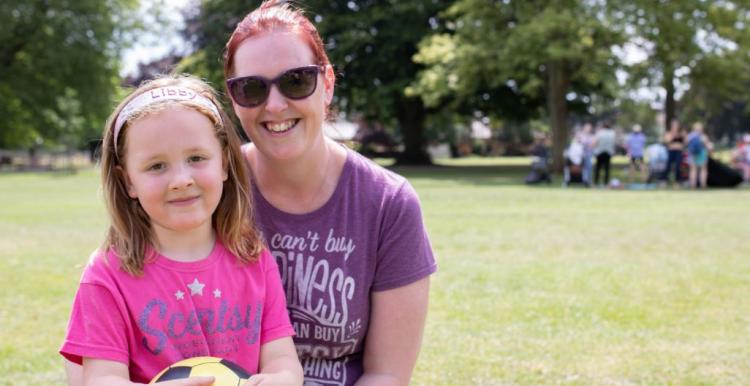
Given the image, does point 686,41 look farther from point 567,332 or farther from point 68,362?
point 68,362

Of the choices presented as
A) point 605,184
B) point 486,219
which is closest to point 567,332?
point 486,219

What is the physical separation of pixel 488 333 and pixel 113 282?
4.22 m

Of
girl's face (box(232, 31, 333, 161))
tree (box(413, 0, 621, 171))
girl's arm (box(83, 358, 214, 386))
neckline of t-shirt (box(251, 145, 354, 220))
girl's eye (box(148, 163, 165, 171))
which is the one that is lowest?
girl's arm (box(83, 358, 214, 386))

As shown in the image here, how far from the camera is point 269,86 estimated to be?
9.00ft

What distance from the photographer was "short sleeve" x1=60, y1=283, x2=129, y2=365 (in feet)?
7.61

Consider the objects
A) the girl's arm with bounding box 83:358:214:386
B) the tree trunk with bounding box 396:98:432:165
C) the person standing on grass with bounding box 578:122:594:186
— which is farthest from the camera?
the tree trunk with bounding box 396:98:432:165

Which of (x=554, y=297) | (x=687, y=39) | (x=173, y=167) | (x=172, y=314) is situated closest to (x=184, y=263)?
(x=172, y=314)

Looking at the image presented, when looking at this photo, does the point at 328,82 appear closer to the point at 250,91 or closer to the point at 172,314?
the point at 250,91

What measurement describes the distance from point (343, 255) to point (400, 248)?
0.69 ft

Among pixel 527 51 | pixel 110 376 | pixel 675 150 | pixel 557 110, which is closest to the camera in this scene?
pixel 110 376

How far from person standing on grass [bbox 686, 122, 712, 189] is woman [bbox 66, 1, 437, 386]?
65.5 feet

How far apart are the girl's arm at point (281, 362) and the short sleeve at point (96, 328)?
0.45 metres

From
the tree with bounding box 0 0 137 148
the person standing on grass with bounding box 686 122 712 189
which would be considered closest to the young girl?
the person standing on grass with bounding box 686 122 712 189

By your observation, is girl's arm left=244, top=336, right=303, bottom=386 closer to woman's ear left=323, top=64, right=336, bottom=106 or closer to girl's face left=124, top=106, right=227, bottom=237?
girl's face left=124, top=106, right=227, bottom=237
